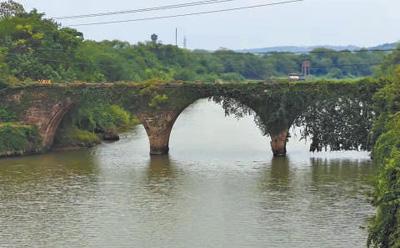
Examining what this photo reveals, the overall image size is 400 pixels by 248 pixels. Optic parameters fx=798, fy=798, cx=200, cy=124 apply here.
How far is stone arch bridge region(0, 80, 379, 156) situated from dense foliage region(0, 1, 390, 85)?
399 cm

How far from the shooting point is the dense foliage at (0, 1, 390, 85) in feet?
206

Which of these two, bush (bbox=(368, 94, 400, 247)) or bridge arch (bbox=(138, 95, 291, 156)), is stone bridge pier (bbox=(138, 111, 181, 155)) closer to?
bridge arch (bbox=(138, 95, 291, 156))

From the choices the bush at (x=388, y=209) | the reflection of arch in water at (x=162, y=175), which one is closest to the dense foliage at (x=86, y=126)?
the reflection of arch in water at (x=162, y=175)

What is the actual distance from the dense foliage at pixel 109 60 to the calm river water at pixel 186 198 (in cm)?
1247

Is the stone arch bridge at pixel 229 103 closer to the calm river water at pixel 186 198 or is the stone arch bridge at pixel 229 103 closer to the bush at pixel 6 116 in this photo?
the bush at pixel 6 116

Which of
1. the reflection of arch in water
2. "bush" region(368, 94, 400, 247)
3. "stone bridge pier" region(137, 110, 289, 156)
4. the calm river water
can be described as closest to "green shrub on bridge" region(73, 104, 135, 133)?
the calm river water

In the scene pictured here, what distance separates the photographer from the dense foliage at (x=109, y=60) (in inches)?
2477

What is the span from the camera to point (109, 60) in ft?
291

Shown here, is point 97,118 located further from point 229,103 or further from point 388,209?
point 388,209

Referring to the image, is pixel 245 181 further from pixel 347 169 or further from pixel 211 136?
pixel 211 136

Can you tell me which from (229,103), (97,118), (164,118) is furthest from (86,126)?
(229,103)

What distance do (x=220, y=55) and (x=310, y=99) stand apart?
107 meters

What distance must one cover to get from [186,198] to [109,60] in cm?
5447

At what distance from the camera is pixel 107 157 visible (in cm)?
5075
